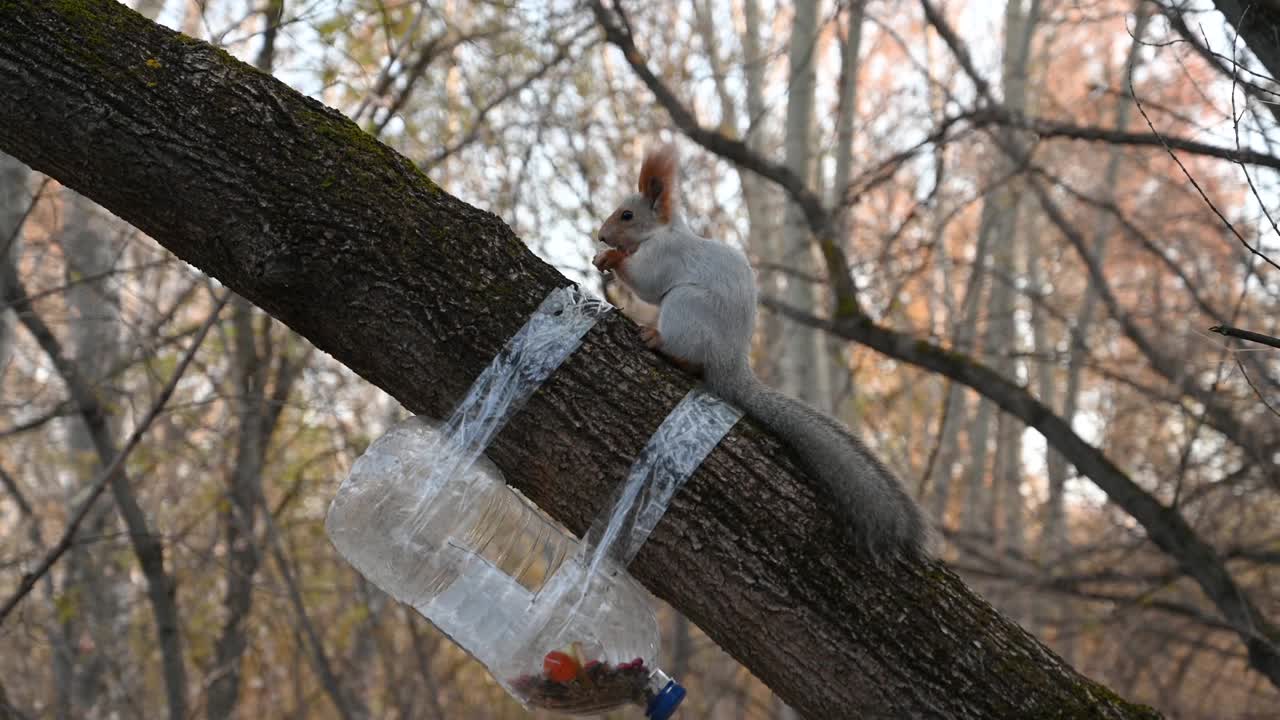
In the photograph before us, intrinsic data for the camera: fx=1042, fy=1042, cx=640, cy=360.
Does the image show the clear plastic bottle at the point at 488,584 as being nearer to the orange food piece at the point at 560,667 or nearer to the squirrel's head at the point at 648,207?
the orange food piece at the point at 560,667

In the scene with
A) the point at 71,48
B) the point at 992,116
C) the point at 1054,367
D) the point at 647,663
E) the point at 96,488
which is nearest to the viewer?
the point at 71,48

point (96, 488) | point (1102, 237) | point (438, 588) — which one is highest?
point (1102, 237)

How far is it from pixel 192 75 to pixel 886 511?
164cm

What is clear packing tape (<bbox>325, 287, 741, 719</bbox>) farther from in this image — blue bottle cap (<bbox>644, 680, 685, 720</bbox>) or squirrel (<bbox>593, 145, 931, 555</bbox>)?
squirrel (<bbox>593, 145, 931, 555</bbox>)

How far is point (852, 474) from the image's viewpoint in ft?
6.94

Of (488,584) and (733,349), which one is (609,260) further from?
(488,584)

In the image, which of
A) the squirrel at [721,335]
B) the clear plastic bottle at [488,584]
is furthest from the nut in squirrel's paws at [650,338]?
the clear plastic bottle at [488,584]

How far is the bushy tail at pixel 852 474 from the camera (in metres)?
2.08

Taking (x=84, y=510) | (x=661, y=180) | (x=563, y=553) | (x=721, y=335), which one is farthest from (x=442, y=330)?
(x=84, y=510)

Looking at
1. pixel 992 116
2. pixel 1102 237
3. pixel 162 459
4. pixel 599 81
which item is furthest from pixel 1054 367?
pixel 162 459

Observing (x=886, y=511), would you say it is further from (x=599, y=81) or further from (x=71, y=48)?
(x=599, y=81)

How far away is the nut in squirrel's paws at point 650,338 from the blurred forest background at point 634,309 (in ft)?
5.09

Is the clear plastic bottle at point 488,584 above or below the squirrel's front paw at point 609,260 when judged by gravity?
below

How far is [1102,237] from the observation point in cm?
785
